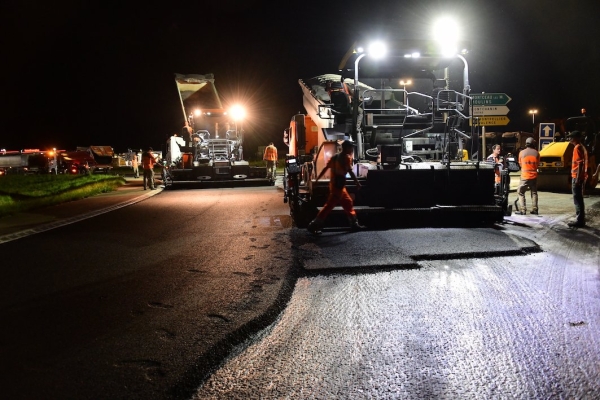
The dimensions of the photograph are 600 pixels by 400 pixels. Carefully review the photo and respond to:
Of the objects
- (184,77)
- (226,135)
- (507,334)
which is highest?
(184,77)

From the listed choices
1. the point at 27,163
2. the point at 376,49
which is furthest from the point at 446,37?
the point at 27,163

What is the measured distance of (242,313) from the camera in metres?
4.96

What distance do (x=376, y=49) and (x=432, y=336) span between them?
730cm

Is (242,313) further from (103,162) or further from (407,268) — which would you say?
(103,162)

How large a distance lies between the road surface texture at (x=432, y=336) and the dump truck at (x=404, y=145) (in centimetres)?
270

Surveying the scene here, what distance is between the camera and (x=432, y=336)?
4367 mm

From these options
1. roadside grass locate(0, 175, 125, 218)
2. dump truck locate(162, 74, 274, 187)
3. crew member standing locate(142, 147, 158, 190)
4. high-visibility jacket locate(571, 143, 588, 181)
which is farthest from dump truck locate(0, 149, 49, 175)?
high-visibility jacket locate(571, 143, 588, 181)

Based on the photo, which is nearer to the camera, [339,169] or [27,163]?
[339,169]

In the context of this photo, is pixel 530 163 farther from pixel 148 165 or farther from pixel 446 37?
pixel 148 165

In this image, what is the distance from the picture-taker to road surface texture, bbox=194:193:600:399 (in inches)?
137

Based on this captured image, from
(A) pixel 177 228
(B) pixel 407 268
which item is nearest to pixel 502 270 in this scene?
(B) pixel 407 268

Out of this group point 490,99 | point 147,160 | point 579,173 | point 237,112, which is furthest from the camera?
point 237,112

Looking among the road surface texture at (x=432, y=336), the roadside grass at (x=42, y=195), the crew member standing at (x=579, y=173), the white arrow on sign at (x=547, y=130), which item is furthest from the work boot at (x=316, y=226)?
the white arrow on sign at (x=547, y=130)

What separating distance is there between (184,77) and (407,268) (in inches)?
676
